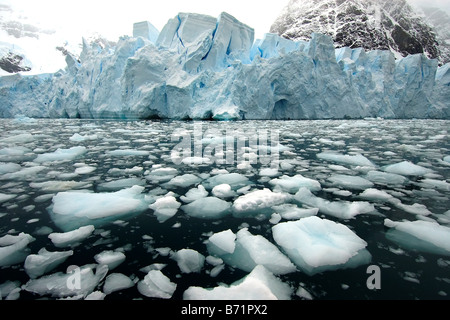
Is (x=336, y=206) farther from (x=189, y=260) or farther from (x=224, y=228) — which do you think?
(x=189, y=260)

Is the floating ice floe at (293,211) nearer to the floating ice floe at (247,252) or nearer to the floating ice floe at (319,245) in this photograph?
the floating ice floe at (319,245)

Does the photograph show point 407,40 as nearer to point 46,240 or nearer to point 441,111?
point 441,111

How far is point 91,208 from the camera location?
58.7 inches

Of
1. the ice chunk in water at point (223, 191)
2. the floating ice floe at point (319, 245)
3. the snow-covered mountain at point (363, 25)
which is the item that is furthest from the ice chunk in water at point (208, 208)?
the snow-covered mountain at point (363, 25)

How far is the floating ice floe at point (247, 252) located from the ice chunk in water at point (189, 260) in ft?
0.27

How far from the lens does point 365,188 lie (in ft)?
6.53

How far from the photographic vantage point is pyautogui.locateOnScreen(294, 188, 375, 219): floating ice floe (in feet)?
4.93

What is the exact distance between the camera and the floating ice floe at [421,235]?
1.14 meters

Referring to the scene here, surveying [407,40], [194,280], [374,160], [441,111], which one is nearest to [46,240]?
[194,280]

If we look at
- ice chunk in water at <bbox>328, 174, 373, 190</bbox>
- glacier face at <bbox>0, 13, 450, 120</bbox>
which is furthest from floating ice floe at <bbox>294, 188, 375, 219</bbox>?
glacier face at <bbox>0, 13, 450, 120</bbox>

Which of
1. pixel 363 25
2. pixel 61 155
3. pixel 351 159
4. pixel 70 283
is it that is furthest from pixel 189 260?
pixel 363 25

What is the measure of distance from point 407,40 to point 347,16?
588 inches

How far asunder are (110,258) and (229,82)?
12398mm

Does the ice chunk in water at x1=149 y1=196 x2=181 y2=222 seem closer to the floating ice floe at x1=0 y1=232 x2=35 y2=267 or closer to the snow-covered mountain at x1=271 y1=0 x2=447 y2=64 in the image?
the floating ice floe at x1=0 y1=232 x2=35 y2=267
